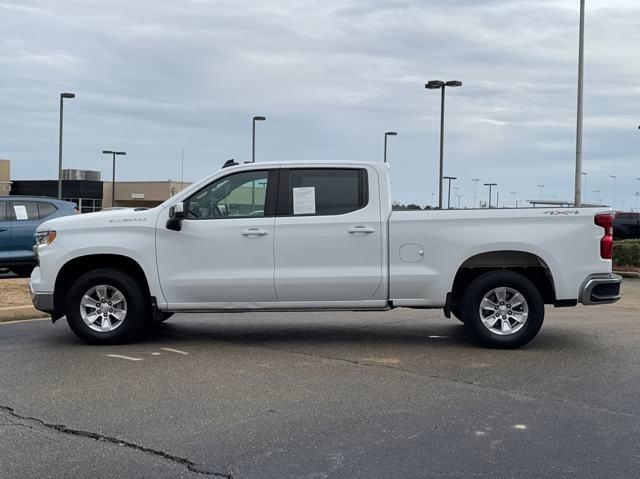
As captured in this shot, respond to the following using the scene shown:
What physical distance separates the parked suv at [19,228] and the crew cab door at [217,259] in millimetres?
7469

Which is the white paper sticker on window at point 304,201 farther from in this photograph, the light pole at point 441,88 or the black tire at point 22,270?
the light pole at point 441,88

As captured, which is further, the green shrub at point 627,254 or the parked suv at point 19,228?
the green shrub at point 627,254

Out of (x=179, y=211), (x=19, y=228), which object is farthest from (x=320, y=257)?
(x=19, y=228)

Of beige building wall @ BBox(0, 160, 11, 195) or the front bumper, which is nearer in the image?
the front bumper

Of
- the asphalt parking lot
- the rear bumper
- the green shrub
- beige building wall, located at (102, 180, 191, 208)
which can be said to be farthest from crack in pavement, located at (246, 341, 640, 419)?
beige building wall, located at (102, 180, 191, 208)

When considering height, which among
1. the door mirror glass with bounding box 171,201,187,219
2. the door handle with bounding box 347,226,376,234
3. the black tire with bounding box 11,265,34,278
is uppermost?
the door mirror glass with bounding box 171,201,187,219

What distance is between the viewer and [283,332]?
30.4 ft

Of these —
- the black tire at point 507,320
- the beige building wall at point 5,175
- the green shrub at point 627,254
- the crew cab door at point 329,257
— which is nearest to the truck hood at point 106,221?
the crew cab door at point 329,257

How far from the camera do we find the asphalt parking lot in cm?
454

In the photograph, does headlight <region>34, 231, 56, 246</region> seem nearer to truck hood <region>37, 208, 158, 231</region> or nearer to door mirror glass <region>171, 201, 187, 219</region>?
truck hood <region>37, 208, 158, 231</region>

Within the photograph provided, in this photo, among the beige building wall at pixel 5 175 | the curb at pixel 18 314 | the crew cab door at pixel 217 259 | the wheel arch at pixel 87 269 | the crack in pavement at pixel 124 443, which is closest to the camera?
the crack in pavement at pixel 124 443

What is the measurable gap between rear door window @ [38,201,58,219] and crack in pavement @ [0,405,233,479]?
33.1 feet

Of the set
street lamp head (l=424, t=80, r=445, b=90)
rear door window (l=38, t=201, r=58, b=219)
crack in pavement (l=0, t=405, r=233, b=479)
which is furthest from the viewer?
street lamp head (l=424, t=80, r=445, b=90)

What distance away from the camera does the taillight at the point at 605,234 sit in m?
7.87
